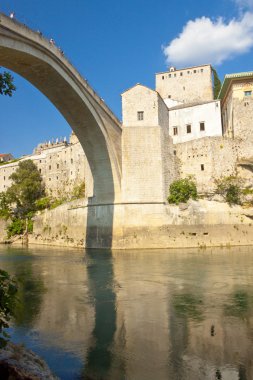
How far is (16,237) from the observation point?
3331 cm

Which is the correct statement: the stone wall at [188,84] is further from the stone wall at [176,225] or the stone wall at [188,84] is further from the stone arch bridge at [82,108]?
the stone wall at [176,225]

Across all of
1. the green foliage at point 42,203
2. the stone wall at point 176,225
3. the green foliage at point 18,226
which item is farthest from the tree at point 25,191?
the stone wall at point 176,225

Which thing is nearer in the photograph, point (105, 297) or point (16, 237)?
point (105, 297)

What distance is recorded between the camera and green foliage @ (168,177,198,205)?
2428 cm

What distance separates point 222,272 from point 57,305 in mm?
6651

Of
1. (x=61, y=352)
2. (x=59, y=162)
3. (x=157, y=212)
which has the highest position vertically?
(x=59, y=162)

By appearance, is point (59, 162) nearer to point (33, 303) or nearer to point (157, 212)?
point (157, 212)

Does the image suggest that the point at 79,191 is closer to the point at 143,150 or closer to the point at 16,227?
the point at 16,227

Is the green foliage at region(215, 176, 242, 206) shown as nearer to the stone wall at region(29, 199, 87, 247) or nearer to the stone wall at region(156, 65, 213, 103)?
the stone wall at region(29, 199, 87, 247)

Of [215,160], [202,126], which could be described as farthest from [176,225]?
[202,126]

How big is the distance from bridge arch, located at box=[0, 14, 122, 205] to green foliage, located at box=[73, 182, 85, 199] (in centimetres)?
895

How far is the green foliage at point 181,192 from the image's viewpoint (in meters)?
24.3

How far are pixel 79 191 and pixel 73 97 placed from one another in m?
15.9

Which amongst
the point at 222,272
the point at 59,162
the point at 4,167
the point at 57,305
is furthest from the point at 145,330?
the point at 4,167
